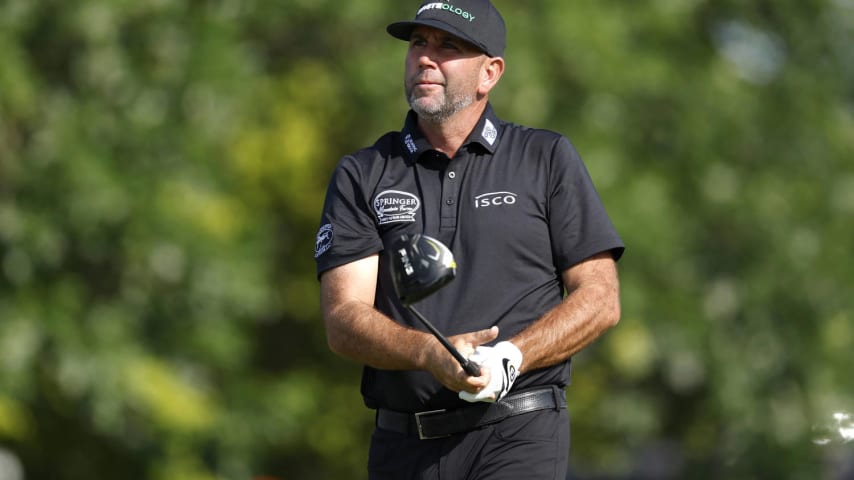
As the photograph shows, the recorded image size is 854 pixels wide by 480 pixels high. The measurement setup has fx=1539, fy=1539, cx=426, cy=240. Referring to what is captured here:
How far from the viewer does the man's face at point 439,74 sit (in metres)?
5.45

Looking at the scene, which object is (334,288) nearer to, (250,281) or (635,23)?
(250,281)

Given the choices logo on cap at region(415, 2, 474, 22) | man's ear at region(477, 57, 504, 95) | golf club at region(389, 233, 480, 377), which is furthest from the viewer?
man's ear at region(477, 57, 504, 95)

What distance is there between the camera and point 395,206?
17.6ft

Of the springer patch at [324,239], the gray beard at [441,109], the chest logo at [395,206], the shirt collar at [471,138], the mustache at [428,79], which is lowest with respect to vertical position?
the springer patch at [324,239]

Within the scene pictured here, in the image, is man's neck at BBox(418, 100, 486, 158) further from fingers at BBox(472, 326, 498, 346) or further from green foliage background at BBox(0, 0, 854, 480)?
green foliage background at BBox(0, 0, 854, 480)

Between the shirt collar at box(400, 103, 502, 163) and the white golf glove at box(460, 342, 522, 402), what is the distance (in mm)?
860

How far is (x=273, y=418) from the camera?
768 inches

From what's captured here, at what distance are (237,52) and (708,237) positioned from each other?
611 centimetres

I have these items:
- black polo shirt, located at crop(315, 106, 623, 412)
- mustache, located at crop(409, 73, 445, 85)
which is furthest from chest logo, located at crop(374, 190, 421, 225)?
mustache, located at crop(409, 73, 445, 85)

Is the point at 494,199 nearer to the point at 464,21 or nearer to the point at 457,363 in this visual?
the point at 464,21

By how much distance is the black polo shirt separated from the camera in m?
5.24

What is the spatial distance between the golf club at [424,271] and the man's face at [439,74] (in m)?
0.82

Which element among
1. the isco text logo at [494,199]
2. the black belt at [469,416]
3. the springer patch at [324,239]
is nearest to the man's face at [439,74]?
the isco text logo at [494,199]

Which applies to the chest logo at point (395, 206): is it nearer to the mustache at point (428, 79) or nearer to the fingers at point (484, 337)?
the mustache at point (428, 79)
